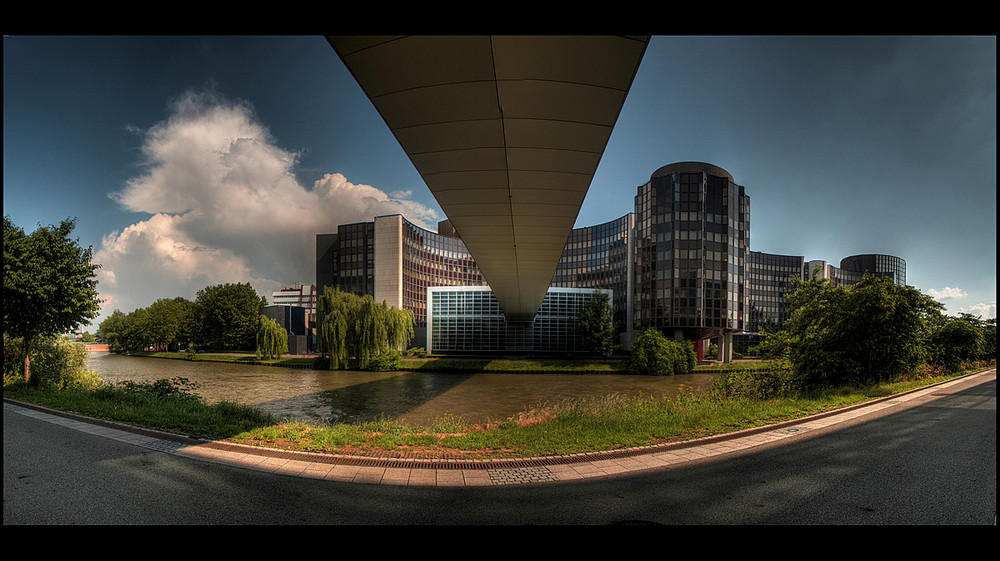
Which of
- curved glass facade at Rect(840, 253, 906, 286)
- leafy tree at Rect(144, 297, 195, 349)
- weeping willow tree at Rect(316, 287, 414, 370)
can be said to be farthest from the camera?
curved glass facade at Rect(840, 253, 906, 286)

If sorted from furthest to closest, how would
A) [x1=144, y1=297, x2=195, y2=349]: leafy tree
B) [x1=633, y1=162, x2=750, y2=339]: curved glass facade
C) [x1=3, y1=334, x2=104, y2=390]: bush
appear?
[x1=144, y1=297, x2=195, y2=349]: leafy tree
[x1=633, y1=162, x2=750, y2=339]: curved glass facade
[x1=3, y1=334, x2=104, y2=390]: bush

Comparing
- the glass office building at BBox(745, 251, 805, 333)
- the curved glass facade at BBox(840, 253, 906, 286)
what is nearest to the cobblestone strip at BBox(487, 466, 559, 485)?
the glass office building at BBox(745, 251, 805, 333)

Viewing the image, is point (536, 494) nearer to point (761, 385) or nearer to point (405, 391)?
point (761, 385)

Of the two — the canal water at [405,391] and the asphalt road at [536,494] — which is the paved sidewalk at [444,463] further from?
the canal water at [405,391]

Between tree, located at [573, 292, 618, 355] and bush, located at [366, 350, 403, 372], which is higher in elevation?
tree, located at [573, 292, 618, 355]

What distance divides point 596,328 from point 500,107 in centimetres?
3903

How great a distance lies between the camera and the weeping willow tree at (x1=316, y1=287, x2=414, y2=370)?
3212 cm

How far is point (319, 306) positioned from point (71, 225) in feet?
65.1

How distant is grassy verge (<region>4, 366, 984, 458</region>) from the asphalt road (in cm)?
134

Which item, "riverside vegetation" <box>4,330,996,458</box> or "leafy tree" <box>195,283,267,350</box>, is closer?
"riverside vegetation" <box>4,330,996,458</box>

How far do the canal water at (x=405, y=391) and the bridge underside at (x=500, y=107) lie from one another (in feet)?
28.8

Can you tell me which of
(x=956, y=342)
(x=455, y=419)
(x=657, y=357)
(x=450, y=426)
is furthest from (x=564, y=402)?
(x=956, y=342)

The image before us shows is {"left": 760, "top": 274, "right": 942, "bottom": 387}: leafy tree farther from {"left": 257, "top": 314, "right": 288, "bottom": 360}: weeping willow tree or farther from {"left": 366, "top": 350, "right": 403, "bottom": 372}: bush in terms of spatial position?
{"left": 257, "top": 314, "right": 288, "bottom": 360}: weeping willow tree
